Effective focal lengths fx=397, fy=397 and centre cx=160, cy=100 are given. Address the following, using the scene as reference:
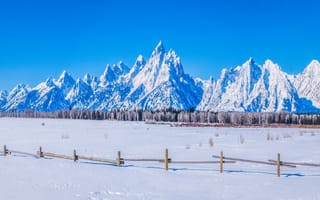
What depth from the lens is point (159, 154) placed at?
30984 mm

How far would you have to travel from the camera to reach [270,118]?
154625 mm

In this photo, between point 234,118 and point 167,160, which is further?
point 234,118

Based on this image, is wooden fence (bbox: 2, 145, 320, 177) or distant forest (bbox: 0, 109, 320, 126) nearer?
wooden fence (bbox: 2, 145, 320, 177)

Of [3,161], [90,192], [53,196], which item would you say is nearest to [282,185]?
[90,192]

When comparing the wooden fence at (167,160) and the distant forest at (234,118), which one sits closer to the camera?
the wooden fence at (167,160)

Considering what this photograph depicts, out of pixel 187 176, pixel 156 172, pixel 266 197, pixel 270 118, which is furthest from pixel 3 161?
pixel 270 118

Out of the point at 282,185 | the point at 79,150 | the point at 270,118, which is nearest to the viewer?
the point at 282,185

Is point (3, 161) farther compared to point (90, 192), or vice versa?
point (3, 161)

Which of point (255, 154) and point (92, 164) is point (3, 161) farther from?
point (255, 154)

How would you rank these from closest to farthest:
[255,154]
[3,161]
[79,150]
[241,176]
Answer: [241,176] → [3,161] → [255,154] → [79,150]

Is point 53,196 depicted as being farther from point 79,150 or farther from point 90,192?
→ point 79,150

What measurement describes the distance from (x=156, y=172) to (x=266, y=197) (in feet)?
24.4

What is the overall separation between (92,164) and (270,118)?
5418 inches

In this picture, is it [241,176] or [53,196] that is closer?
[53,196]
